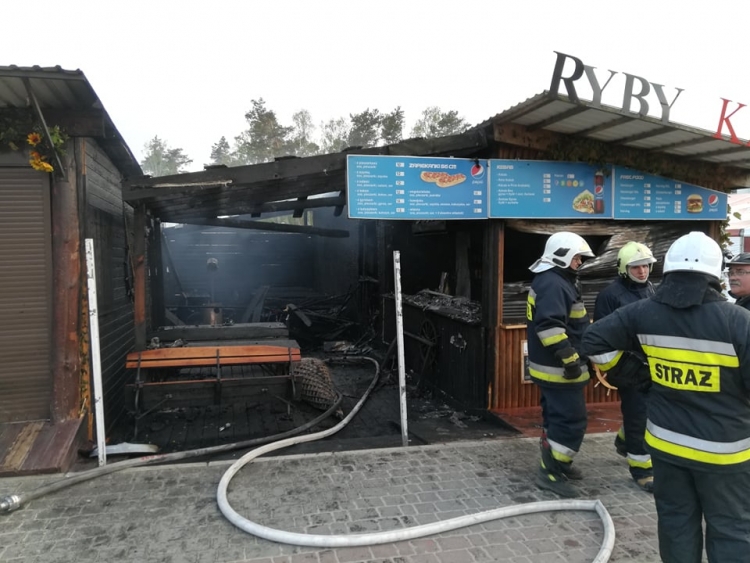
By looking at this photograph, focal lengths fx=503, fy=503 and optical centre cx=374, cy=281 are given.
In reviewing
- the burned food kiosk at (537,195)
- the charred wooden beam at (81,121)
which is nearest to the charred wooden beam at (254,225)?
the charred wooden beam at (81,121)

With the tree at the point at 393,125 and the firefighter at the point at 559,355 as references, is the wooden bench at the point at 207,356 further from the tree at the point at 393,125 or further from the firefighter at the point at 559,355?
the tree at the point at 393,125

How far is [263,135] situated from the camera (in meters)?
37.3

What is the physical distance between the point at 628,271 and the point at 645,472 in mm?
1745

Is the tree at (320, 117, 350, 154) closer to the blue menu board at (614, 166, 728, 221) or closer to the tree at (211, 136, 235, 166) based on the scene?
the tree at (211, 136, 235, 166)

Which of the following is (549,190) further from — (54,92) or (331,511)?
(54,92)

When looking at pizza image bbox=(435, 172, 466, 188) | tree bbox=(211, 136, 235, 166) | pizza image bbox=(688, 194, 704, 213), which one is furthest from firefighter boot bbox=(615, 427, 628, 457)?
tree bbox=(211, 136, 235, 166)

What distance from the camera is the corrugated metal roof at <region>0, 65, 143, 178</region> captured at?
4.25 m

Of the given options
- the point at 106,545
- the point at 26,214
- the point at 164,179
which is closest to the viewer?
the point at 106,545

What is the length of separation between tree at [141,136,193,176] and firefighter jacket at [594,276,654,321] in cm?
5424

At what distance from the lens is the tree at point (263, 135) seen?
1469 inches

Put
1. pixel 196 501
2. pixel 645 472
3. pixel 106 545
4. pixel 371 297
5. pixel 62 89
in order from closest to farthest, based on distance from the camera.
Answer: pixel 106 545
pixel 196 501
pixel 645 472
pixel 62 89
pixel 371 297

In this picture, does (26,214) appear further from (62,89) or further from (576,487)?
(576,487)

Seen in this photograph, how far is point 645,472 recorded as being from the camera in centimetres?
432

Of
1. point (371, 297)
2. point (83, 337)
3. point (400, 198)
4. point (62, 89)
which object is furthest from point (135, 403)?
point (371, 297)
